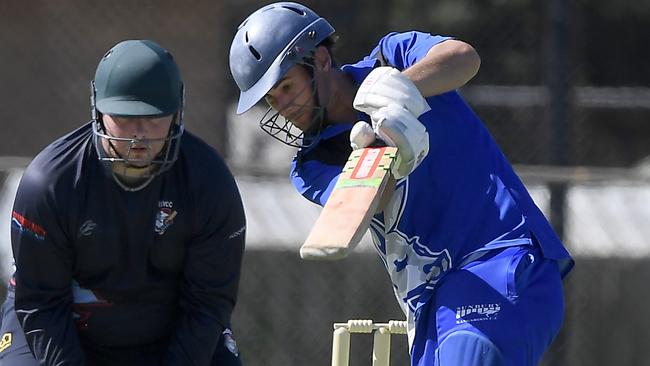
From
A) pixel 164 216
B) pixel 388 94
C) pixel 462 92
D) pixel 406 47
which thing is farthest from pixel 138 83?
pixel 462 92

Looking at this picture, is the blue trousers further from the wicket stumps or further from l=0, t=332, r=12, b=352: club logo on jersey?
l=0, t=332, r=12, b=352: club logo on jersey

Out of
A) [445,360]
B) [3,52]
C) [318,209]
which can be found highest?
[445,360]

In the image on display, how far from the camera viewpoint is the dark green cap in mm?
3824

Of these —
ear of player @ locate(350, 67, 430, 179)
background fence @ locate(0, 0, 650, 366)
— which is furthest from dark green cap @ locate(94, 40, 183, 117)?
background fence @ locate(0, 0, 650, 366)

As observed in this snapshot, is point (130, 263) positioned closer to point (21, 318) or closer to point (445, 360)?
point (21, 318)

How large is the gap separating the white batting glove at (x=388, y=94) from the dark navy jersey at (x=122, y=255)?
88 centimetres

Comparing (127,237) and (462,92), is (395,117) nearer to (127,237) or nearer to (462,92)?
(127,237)

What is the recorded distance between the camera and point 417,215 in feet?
12.0

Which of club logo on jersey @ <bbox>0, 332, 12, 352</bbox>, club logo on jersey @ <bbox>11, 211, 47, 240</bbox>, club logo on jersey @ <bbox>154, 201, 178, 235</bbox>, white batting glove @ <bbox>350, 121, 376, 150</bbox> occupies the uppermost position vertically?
white batting glove @ <bbox>350, 121, 376, 150</bbox>

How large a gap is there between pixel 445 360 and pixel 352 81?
84cm

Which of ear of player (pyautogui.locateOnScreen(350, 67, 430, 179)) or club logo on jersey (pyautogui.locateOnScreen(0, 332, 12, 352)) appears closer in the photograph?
ear of player (pyautogui.locateOnScreen(350, 67, 430, 179))

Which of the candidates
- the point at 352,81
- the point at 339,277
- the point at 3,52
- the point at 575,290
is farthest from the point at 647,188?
the point at 3,52

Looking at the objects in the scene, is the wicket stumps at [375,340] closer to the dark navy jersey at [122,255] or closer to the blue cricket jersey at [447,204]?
the dark navy jersey at [122,255]

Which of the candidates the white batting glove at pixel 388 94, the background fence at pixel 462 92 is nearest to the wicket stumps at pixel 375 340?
the white batting glove at pixel 388 94
